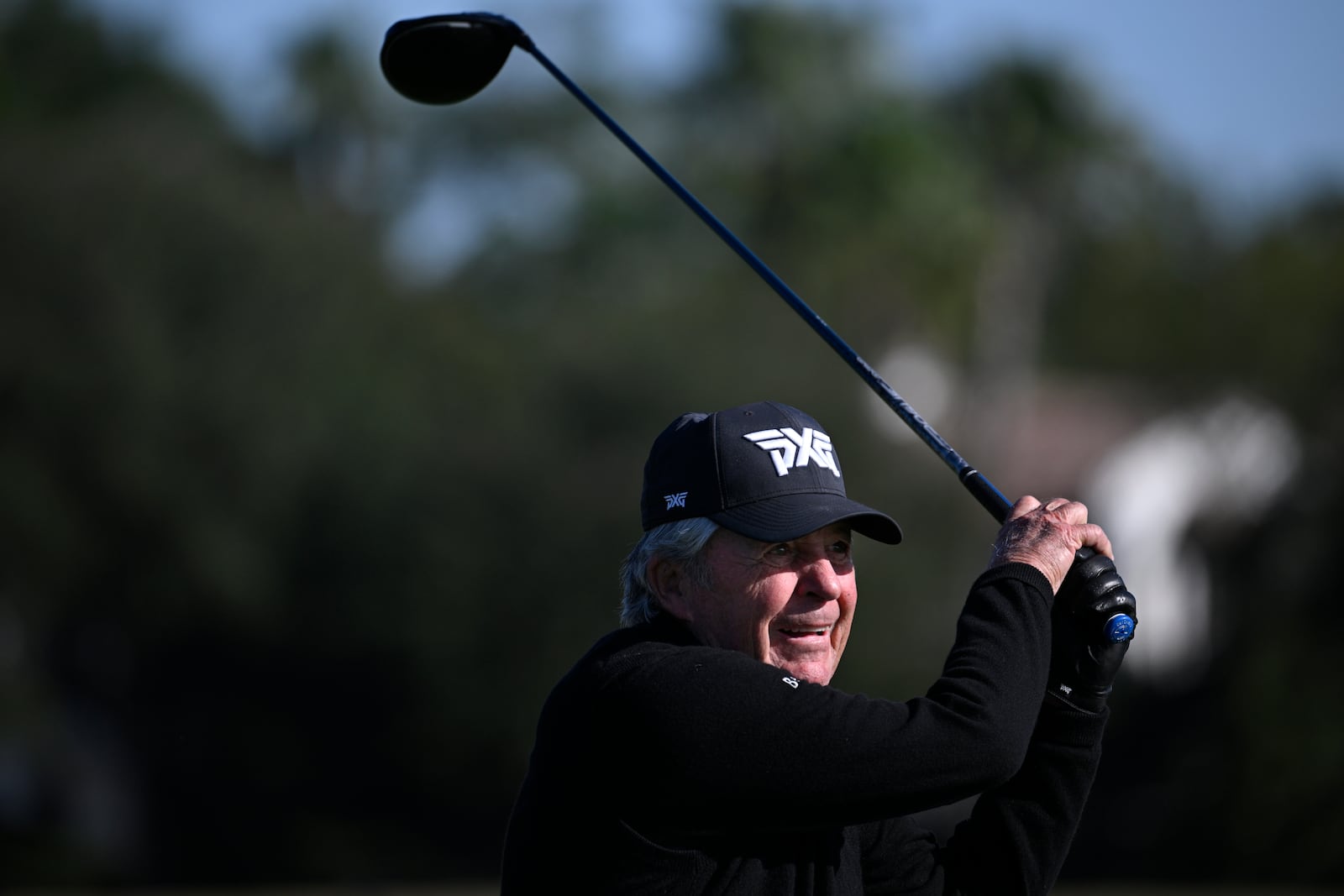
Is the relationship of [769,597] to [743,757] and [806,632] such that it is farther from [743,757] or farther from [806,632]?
[743,757]

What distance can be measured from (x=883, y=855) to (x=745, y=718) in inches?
26.6

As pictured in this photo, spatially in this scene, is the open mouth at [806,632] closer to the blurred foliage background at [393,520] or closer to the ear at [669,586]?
the ear at [669,586]

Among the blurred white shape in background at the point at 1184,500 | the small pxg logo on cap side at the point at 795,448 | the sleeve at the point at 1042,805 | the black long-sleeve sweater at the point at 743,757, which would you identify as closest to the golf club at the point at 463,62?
the small pxg logo on cap side at the point at 795,448

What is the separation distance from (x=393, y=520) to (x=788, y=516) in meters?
26.1

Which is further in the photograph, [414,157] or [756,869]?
[414,157]

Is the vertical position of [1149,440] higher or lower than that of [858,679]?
higher

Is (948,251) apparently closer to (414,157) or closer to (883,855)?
(414,157)

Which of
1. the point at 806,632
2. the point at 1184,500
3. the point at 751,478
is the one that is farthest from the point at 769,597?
the point at 1184,500

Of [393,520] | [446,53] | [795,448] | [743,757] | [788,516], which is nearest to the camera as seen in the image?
[743,757]

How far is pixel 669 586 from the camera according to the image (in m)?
3.40

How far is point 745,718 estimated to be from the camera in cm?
301

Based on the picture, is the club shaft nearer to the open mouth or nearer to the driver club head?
the driver club head

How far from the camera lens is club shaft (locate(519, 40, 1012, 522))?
3605 mm

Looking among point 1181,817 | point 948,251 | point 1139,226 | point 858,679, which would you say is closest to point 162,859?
point 858,679
